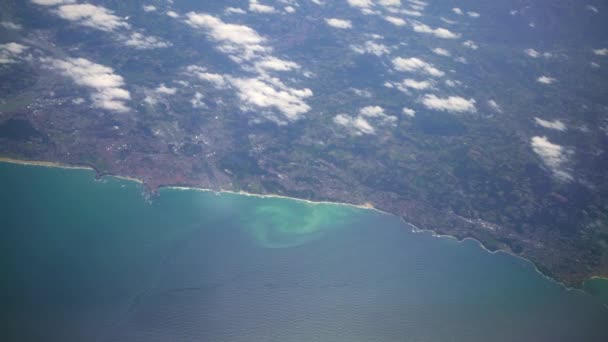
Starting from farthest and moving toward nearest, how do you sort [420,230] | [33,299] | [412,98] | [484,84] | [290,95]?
[484,84] < [412,98] < [290,95] < [420,230] < [33,299]

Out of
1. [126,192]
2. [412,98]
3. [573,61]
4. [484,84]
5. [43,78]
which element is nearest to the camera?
[126,192]

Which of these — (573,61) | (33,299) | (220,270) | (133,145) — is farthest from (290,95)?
(573,61)

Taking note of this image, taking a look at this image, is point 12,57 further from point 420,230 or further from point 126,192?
point 420,230

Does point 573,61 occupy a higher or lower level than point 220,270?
higher

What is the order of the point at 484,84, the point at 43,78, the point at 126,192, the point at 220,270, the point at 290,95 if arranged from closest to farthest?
the point at 220,270 < the point at 126,192 < the point at 43,78 < the point at 290,95 < the point at 484,84

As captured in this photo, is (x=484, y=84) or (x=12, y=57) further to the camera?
(x=484, y=84)

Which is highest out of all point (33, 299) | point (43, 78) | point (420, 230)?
point (43, 78)

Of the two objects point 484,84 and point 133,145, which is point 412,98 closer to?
point 484,84

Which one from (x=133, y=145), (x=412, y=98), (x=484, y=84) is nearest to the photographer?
(x=133, y=145)

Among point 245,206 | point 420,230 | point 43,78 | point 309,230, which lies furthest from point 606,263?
point 43,78
